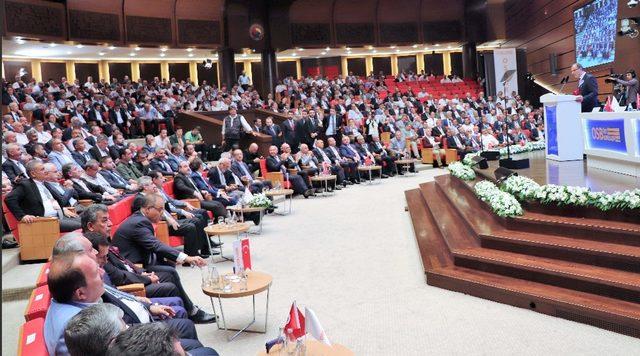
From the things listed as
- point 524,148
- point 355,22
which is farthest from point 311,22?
point 524,148

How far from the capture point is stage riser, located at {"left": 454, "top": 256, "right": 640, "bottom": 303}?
11.4ft

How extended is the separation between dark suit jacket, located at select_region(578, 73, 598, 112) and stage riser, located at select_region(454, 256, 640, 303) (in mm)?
3385

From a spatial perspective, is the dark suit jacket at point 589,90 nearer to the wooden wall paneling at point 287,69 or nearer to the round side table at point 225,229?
the round side table at point 225,229

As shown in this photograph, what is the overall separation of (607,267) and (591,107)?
3697 mm

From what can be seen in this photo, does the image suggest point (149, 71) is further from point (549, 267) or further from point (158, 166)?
point (549, 267)

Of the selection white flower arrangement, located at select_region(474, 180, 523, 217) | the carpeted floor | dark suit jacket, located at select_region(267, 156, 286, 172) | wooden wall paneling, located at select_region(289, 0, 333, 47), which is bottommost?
the carpeted floor

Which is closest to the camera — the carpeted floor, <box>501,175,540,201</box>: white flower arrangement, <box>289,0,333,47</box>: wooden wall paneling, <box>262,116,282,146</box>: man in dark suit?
the carpeted floor

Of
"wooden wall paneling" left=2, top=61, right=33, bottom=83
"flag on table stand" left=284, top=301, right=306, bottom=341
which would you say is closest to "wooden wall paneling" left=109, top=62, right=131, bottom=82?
"wooden wall paneling" left=2, top=61, right=33, bottom=83

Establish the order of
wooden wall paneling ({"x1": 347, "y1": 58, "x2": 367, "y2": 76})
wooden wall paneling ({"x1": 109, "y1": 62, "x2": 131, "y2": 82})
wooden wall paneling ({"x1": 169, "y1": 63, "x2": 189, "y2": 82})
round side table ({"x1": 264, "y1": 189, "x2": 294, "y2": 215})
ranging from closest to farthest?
round side table ({"x1": 264, "y1": 189, "x2": 294, "y2": 215}) → wooden wall paneling ({"x1": 109, "y1": 62, "x2": 131, "y2": 82}) → wooden wall paneling ({"x1": 169, "y1": 63, "x2": 189, "y2": 82}) → wooden wall paneling ({"x1": 347, "y1": 58, "x2": 367, "y2": 76})

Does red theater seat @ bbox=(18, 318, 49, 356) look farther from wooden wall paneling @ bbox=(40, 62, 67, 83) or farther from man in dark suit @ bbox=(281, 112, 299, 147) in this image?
wooden wall paneling @ bbox=(40, 62, 67, 83)

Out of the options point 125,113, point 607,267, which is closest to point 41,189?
point 607,267

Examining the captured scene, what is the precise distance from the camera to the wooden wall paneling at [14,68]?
58.2 feet

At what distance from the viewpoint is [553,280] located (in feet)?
12.8

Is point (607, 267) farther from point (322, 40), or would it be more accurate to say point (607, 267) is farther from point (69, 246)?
point (322, 40)
